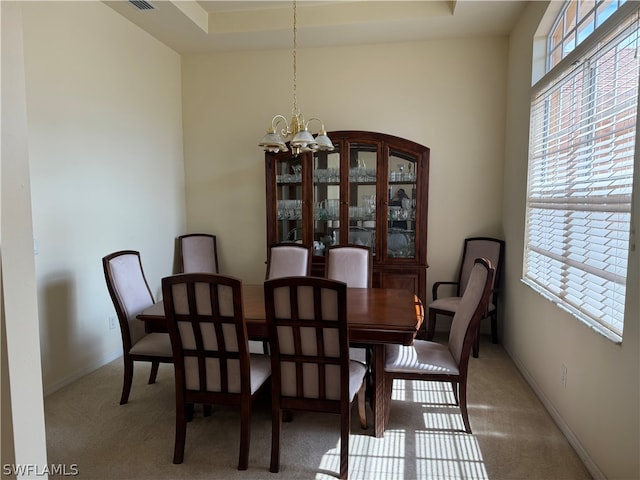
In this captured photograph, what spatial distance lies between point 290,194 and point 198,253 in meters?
1.24

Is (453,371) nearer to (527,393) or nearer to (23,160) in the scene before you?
(527,393)

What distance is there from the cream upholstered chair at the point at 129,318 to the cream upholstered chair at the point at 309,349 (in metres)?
0.92

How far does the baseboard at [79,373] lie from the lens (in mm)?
2869

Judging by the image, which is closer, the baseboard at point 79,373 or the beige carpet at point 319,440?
the beige carpet at point 319,440

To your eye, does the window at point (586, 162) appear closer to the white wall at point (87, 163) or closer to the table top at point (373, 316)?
the table top at point (373, 316)

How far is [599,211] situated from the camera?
6.84 feet

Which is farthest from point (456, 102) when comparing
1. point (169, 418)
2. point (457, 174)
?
point (169, 418)

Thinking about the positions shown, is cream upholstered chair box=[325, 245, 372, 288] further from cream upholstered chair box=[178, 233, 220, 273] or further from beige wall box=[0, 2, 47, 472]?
beige wall box=[0, 2, 47, 472]

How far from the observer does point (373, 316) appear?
2312 mm

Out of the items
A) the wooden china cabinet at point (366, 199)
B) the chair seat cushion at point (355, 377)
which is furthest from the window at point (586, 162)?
the chair seat cushion at point (355, 377)

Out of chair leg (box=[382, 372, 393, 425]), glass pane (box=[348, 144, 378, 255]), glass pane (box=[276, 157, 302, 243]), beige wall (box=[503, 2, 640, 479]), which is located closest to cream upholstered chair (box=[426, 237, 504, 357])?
beige wall (box=[503, 2, 640, 479])

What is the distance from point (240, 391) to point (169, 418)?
2.69 feet

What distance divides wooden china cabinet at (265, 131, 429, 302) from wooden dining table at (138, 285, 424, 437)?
1.21 metres

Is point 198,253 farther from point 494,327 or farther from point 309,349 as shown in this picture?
point 494,327
